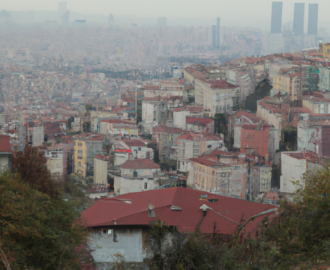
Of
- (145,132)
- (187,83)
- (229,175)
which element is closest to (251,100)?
(145,132)

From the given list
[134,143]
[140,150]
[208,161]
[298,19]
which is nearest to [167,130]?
[134,143]

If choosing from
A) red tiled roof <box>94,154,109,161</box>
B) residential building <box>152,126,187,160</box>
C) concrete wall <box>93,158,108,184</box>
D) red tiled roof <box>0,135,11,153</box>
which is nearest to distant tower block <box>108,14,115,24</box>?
residential building <box>152,126,187,160</box>

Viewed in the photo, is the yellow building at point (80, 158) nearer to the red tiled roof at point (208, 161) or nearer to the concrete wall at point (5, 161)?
the red tiled roof at point (208, 161)

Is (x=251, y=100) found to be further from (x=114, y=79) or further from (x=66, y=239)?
(x=114, y=79)

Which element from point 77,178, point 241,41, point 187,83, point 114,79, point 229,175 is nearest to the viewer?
point 229,175

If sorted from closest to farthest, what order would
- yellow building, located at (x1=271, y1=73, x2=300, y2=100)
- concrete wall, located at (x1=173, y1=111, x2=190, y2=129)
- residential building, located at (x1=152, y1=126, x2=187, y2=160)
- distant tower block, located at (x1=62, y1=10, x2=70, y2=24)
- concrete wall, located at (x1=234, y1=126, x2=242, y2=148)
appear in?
concrete wall, located at (x1=234, y1=126, x2=242, y2=148) → residential building, located at (x1=152, y1=126, x2=187, y2=160) → yellow building, located at (x1=271, y1=73, x2=300, y2=100) → concrete wall, located at (x1=173, y1=111, x2=190, y2=129) → distant tower block, located at (x1=62, y1=10, x2=70, y2=24)

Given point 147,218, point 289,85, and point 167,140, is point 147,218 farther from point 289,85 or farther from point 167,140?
point 289,85

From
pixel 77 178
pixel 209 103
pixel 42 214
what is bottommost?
pixel 77 178

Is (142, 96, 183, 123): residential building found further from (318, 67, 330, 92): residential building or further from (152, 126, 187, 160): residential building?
(318, 67, 330, 92): residential building
